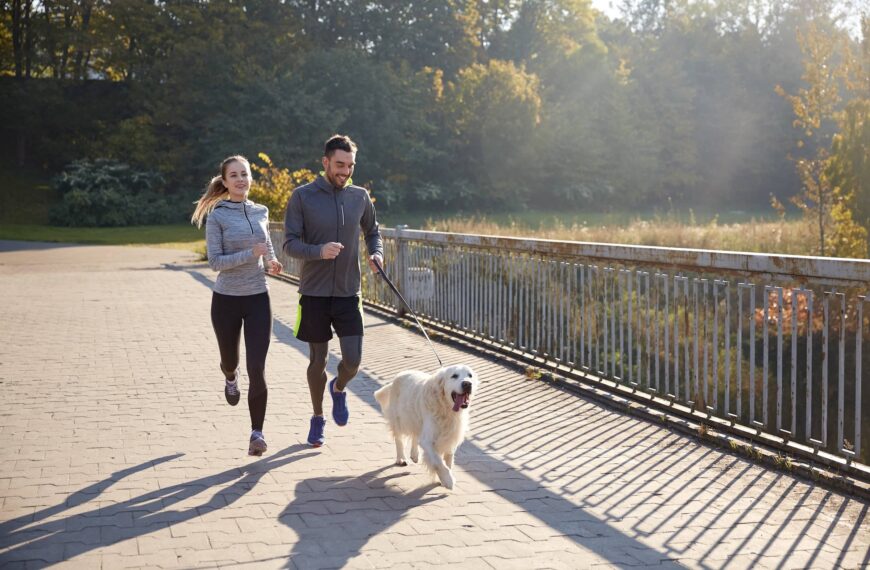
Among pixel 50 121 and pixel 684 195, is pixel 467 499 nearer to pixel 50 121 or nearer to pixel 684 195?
pixel 50 121

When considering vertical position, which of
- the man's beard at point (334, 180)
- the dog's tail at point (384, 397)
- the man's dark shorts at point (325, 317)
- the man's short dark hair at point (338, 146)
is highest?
the man's short dark hair at point (338, 146)

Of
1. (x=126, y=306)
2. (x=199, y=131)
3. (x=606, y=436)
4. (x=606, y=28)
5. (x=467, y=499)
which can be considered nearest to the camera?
(x=467, y=499)

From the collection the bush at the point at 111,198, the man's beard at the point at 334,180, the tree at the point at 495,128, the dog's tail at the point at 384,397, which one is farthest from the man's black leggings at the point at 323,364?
the tree at the point at 495,128

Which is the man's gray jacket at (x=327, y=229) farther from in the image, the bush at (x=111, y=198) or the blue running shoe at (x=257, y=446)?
the bush at (x=111, y=198)

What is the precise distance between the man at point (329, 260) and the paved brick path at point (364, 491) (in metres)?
0.62

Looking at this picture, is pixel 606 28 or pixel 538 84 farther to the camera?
pixel 606 28

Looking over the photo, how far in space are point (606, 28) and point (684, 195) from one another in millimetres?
23042

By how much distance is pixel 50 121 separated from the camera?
61.5 m

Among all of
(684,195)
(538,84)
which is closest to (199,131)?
(538,84)

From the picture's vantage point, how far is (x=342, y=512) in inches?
216

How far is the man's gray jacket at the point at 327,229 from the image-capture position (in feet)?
22.4

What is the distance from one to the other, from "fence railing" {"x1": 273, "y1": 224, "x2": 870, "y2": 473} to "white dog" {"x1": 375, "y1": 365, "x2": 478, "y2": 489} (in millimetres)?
2039

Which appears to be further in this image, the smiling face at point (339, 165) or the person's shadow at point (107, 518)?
the smiling face at point (339, 165)

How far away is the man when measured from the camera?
681cm
